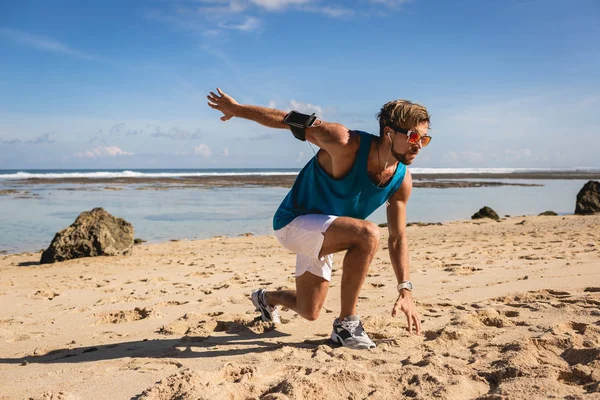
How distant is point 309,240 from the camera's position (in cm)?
346

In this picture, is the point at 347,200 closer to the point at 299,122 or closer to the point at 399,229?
the point at 399,229

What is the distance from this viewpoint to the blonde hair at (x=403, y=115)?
329 centimetres

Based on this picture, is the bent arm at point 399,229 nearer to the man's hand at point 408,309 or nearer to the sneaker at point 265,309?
the man's hand at point 408,309

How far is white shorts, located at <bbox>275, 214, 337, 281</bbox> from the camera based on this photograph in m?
3.42

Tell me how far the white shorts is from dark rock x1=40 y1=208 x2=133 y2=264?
6.01 meters

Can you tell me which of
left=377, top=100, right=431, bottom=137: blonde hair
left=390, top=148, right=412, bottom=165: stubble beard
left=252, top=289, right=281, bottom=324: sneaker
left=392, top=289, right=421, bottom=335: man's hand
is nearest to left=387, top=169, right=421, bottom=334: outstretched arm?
left=392, top=289, right=421, bottom=335: man's hand

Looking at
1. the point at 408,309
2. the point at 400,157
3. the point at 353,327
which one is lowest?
the point at 353,327

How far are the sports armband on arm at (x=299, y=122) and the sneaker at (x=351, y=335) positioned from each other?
49.6 inches

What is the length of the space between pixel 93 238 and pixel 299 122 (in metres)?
6.64

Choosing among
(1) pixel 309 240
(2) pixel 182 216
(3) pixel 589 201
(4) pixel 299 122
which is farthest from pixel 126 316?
(3) pixel 589 201

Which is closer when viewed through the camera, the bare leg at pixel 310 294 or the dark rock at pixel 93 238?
the bare leg at pixel 310 294

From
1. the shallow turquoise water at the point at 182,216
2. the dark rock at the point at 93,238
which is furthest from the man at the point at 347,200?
the shallow turquoise water at the point at 182,216

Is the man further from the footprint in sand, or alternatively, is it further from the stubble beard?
the footprint in sand

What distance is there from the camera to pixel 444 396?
2445 mm
